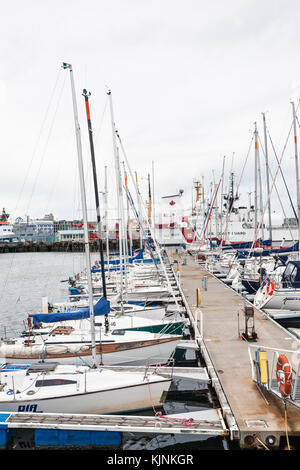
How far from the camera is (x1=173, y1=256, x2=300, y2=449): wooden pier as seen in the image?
282 inches

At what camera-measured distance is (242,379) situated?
9664 millimetres

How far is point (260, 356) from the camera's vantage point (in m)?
8.62

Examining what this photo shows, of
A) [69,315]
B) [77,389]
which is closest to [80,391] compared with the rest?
[77,389]

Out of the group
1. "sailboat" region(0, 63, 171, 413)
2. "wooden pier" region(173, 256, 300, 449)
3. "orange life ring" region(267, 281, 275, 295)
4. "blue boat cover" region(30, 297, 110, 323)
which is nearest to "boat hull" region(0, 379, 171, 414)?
"sailboat" region(0, 63, 171, 413)

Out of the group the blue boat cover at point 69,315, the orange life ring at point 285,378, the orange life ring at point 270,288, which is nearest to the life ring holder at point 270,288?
the orange life ring at point 270,288

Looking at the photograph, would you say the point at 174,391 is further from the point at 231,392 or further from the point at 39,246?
the point at 39,246

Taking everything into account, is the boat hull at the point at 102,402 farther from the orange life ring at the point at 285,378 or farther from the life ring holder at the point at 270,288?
the life ring holder at the point at 270,288

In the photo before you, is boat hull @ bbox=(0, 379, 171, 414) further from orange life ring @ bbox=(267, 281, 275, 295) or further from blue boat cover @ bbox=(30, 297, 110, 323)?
orange life ring @ bbox=(267, 281, 275, 295)

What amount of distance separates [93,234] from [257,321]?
9529 centimetres

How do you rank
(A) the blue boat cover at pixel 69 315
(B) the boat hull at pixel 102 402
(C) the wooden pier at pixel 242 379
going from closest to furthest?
(C) the wooden pier at pixel 242 379 < (B) the boat hull at pixel 102 402 < (A) the blue boat cover at pixel 69 315

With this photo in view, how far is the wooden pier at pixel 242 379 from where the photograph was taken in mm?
7156

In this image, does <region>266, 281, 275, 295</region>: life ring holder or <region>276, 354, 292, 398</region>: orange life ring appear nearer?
<region>276, 354, 292, 398</region>: orange life ring
